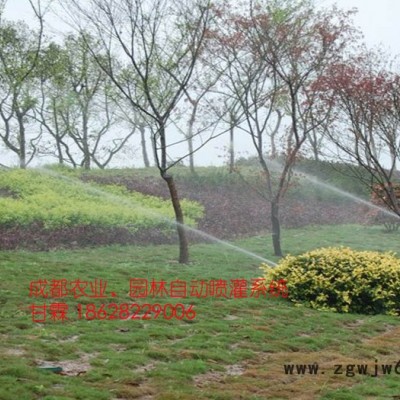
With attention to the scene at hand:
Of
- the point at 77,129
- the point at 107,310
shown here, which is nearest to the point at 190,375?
the point at 107,310

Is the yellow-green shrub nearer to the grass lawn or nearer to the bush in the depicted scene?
the grass lawn

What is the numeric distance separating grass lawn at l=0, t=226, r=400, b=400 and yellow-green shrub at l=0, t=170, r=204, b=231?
3358 millimetres

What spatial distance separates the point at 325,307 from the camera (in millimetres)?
8945

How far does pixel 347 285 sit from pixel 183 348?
12.4ft

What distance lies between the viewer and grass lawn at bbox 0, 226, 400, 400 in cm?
479

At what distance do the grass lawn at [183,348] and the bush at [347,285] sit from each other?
37cm

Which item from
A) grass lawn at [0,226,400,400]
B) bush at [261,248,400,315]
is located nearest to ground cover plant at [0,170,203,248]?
grass lawn at [0,226,400,400]

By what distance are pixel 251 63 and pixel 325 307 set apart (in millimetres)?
7112

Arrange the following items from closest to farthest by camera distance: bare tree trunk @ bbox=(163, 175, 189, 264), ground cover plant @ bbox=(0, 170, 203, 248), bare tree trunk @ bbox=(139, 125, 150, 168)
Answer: bare tree trunk @ bbox=(163, 175, 189, 264) < ground cover plant @ bbox=(0, 170, 203, 248) < bare tree trunk @ bbox=(139, 125, 150, 168)

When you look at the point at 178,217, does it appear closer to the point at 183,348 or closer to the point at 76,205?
the point at 76,205

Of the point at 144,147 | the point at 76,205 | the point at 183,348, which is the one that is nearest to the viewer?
the point at 183,348

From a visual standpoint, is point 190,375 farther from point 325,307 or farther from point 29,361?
point 325,307

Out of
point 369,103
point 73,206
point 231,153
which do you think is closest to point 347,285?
point 369,103

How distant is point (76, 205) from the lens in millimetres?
15477
